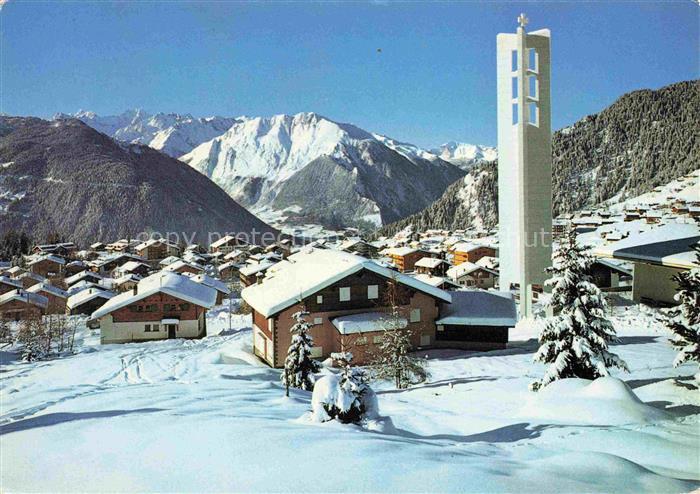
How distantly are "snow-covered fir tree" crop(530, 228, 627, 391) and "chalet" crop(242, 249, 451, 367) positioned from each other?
7.36 meters

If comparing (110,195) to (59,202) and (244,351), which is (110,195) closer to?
(59,202)

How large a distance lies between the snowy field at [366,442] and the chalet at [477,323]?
8.11m

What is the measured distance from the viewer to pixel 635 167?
141500mm

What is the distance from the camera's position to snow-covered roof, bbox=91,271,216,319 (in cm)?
2728

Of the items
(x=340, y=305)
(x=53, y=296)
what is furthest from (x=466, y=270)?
(x=53, y=296)

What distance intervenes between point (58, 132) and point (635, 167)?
620 feet

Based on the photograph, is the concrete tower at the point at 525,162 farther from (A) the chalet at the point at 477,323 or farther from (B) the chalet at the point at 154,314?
(B) the chalet at the point at 154,314

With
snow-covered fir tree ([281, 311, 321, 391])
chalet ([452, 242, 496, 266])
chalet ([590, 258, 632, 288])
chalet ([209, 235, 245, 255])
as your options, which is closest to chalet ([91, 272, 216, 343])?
snow-covered fir tree ([281, 311, 321, 391])

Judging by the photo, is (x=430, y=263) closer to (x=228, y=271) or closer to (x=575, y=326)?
(x=228, y=271)

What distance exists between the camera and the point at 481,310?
64.3ft

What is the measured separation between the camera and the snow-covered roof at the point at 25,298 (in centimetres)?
3844

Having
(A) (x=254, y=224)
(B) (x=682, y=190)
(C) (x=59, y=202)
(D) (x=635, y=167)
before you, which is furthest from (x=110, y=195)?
(D) (x=635, y=167)

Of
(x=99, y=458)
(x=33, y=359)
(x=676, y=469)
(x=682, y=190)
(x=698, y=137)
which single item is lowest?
(x=33, y=359)

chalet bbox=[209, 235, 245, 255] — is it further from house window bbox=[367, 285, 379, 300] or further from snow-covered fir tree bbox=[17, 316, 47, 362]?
house window bbox=[367, 285, 379, 300]
